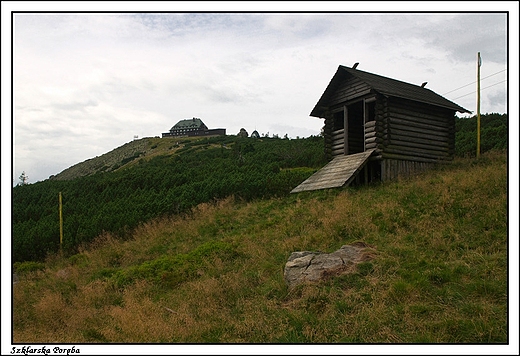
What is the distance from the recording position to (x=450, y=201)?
1448cm

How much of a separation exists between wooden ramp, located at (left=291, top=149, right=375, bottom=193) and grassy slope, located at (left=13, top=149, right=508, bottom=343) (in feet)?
1.70

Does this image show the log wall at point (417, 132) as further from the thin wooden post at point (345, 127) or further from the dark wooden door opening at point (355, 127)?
the dark wooden door opening at point (355, 127)

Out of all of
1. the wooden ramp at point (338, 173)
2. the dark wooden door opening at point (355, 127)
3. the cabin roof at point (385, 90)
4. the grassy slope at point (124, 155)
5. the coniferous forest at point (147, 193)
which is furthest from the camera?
the grassy slope at point (124, 155)

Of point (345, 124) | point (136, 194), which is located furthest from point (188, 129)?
point (345, 124)

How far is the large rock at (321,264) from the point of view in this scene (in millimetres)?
10656

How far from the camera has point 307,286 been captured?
1022 centimetres

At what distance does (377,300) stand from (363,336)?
1.15 m

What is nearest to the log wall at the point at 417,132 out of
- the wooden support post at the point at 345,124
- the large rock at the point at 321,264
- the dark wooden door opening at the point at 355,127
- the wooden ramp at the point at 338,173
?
the wooden ramp at the point at 338,173

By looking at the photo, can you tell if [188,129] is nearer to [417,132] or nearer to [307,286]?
[417,132]

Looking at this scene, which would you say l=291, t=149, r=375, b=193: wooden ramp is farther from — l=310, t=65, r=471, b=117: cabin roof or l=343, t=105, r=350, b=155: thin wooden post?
l=310, t=65, r=471, b=117: cabin roof

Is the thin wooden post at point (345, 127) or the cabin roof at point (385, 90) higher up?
the cabin roof at point (385, 90)

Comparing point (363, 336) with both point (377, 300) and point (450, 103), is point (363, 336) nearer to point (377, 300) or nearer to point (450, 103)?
point (377, 300)

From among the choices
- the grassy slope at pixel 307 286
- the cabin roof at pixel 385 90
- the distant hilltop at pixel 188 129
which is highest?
the distant hilltop at pixel 188 129

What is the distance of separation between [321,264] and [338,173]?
33.4 feet
